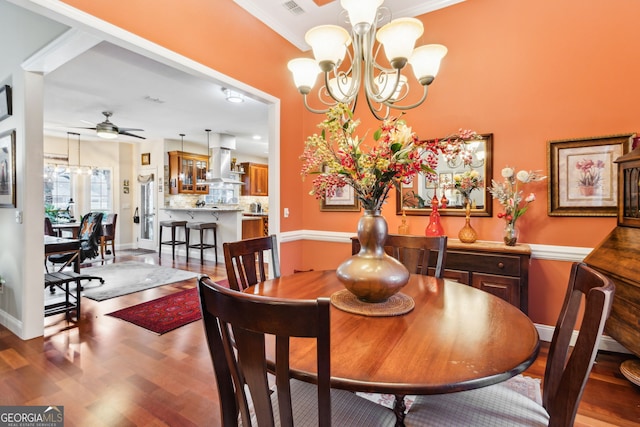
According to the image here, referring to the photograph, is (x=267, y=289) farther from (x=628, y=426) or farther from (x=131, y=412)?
(x=628, y=426)

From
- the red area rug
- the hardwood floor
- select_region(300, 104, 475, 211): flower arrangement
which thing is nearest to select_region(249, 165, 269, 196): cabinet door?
the red area rug

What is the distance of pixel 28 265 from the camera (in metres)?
2.65

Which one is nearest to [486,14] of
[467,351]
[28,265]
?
[467,351]

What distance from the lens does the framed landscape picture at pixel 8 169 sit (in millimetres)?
2779

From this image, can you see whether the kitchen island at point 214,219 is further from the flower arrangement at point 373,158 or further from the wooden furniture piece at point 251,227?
the flower arrangement at point 373,158

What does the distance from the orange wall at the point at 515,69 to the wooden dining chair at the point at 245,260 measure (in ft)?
4.94

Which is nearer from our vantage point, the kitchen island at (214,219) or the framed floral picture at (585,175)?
the framed floral picture at (585,175)

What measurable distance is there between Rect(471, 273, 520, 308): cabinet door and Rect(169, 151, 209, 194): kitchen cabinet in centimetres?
649

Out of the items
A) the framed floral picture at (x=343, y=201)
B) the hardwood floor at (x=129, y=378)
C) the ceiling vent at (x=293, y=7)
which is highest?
the ceiling vent at (x=293, y=7)

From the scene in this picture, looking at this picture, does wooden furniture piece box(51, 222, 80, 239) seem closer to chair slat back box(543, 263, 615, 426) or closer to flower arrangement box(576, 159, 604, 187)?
chair slat back box(543, 263, 615, 426)

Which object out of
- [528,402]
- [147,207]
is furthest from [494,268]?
[147,207]

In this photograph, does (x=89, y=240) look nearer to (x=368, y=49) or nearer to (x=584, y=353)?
(x=368, y=49)

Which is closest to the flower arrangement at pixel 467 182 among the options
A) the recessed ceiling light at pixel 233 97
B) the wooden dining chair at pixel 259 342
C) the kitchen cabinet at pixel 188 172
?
the wooden dining chair at pixel 259 342

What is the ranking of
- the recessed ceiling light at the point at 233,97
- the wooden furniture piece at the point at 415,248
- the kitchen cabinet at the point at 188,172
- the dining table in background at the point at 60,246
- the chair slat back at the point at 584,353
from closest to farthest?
the chair slat back at the point at 584,353 → the wooden furniture piece at the point at 415,248 → the dining table in background at the point at 60,246 → the recessed ceiling light at the point at 233,97 → the kitchen cabinet at the point at 188,172
